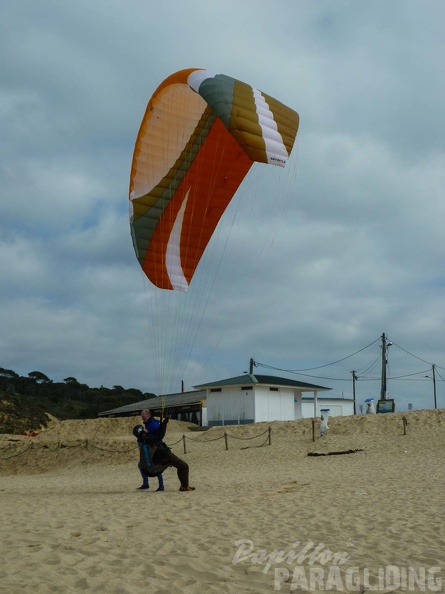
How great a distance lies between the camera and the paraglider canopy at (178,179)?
12430 mm

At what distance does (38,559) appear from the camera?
5.75m

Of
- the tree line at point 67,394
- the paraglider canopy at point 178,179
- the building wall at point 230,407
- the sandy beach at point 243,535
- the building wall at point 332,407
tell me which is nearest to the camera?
the sandy beach at point 243,535

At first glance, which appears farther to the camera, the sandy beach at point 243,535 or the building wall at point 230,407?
the building wall at point 230,407

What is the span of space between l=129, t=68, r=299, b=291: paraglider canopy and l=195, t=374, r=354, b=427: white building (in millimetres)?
19171

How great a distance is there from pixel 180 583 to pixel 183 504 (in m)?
4.37

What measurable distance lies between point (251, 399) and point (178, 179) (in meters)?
20.3

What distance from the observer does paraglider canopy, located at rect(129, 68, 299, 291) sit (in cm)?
1243

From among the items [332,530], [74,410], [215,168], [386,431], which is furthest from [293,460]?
[74,410]

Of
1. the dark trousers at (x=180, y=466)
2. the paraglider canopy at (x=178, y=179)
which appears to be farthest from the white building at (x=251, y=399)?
the dark trousers at (x=180, y=466)

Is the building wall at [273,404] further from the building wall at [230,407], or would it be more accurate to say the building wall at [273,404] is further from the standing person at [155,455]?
the standing person at [155,455]

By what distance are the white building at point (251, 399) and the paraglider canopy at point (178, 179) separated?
1917cm

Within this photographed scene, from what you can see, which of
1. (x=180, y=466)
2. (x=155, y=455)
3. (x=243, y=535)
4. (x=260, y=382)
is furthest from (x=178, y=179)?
(x=260, y=382)

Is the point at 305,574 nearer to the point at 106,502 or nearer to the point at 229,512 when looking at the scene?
the point at 229,512

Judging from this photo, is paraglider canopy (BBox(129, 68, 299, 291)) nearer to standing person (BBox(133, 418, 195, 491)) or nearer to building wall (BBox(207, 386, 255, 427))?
standing person (BBox(133, 418, 195, 491))
